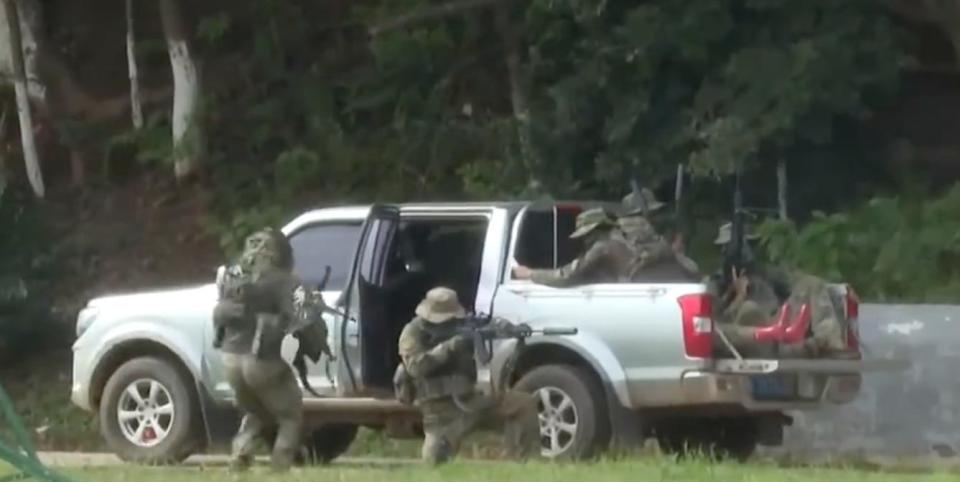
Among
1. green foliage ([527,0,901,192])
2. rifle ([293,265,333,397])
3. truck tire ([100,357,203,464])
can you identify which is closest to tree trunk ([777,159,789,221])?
green foliage ([527,0,901,192])

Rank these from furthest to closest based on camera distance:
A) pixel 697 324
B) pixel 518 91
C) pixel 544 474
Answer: pixel 518 91 < pixel 697 324 < pixel 544 474

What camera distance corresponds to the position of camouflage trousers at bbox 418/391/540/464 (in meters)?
12.8

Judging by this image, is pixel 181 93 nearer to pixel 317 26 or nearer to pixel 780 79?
pixel 317 26

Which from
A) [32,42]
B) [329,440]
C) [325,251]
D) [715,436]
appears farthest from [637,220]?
[32,42]

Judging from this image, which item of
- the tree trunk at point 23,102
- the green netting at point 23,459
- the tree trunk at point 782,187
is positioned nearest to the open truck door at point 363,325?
the green netting at point 23,459

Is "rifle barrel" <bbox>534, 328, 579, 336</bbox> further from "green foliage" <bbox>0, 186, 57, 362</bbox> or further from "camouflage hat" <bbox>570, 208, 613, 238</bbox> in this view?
"green foliage" <bbox>0, 186, 57, 362</bbox>

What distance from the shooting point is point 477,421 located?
1291 cm

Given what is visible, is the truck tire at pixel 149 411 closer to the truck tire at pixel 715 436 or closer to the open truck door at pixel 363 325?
the open truck door at pixel 363 325

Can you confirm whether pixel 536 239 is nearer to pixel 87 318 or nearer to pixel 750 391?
pixel 750 391

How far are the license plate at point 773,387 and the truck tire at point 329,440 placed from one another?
10.2ft

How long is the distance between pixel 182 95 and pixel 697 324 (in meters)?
10.8

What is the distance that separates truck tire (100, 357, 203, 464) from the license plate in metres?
3.57

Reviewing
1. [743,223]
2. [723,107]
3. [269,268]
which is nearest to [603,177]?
[723,107]

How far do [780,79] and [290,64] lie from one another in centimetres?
700
